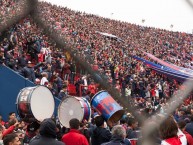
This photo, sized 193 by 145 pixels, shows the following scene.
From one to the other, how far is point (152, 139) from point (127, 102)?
A: 0.14 m

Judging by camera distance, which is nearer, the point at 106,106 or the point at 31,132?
the point at 106,106

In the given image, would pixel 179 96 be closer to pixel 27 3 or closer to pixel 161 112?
pixel 161 112

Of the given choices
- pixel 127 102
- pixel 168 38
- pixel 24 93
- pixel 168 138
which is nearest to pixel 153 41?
pixel 168 38

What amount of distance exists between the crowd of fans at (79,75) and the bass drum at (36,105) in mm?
119

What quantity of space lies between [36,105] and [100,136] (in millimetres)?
688

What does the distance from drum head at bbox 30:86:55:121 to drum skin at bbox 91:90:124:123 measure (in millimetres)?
2724

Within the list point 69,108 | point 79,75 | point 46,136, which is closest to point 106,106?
point 79,75

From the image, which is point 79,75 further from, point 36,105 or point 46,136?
point 36,105

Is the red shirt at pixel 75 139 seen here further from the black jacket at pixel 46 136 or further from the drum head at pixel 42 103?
the black jacket at pixel 46 136

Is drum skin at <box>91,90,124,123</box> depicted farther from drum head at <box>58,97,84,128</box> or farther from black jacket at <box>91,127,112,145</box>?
black jacket at <box>91,127,112,145</box>

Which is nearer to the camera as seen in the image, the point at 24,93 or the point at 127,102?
the point at 127,102

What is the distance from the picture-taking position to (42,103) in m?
3.86

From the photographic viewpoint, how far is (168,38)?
2486 cm

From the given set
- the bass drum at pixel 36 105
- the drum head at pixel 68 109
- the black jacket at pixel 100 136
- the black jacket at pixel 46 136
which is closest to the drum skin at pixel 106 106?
the drum head at pixel 68 109
